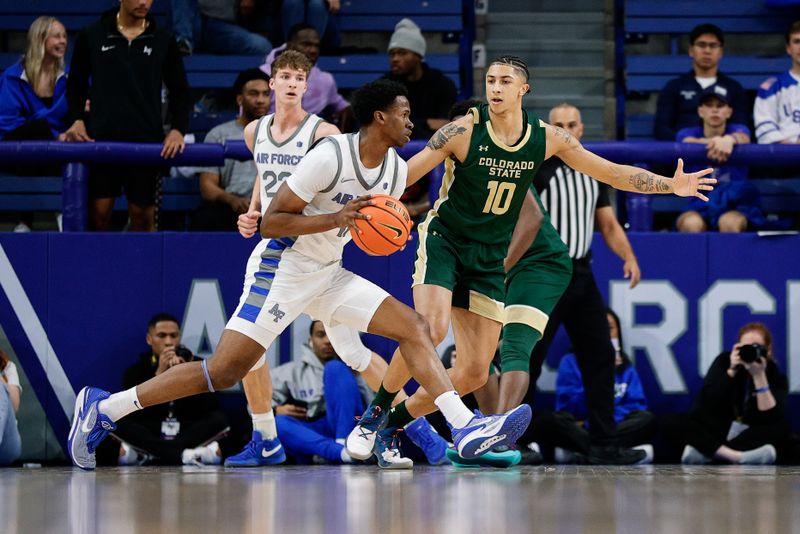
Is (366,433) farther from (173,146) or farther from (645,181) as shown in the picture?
(173,146)

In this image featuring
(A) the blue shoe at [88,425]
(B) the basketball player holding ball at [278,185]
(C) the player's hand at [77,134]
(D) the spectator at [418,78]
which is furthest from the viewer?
(D) the spectator at [418,78]

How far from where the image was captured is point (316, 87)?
10.3 m

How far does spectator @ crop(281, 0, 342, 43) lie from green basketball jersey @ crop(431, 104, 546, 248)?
463 centimetres

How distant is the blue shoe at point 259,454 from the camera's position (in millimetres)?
7906

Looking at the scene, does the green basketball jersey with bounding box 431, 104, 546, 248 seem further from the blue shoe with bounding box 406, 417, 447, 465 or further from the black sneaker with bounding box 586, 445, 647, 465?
the black sneaker with bounding box 586, 445, 647, 465

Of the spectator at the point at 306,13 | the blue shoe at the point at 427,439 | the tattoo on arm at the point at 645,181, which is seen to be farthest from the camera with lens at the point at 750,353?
the spectator at the point at 306,13

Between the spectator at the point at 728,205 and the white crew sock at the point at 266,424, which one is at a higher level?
the spectator at the point at 728,205

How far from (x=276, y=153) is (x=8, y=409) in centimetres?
247

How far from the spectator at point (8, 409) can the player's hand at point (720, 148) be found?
4970 millimetres

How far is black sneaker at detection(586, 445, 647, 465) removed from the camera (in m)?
8.35

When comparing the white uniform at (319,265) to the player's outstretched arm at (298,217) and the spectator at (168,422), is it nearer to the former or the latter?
the player's outstretched arm at (298,217)

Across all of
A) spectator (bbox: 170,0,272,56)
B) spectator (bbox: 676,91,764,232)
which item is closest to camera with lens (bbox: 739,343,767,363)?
spectator (bbox: 676,91,764,232)

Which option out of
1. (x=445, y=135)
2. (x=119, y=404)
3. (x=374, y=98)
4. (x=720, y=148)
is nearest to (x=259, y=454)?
(x=119, y=404)

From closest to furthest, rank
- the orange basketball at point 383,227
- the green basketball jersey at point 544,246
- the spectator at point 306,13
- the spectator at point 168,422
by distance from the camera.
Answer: the orange basketball at point 383,227
the green basketball jersey at point 544,246
the spectator at point 168,422
the spectator at point 306,13
